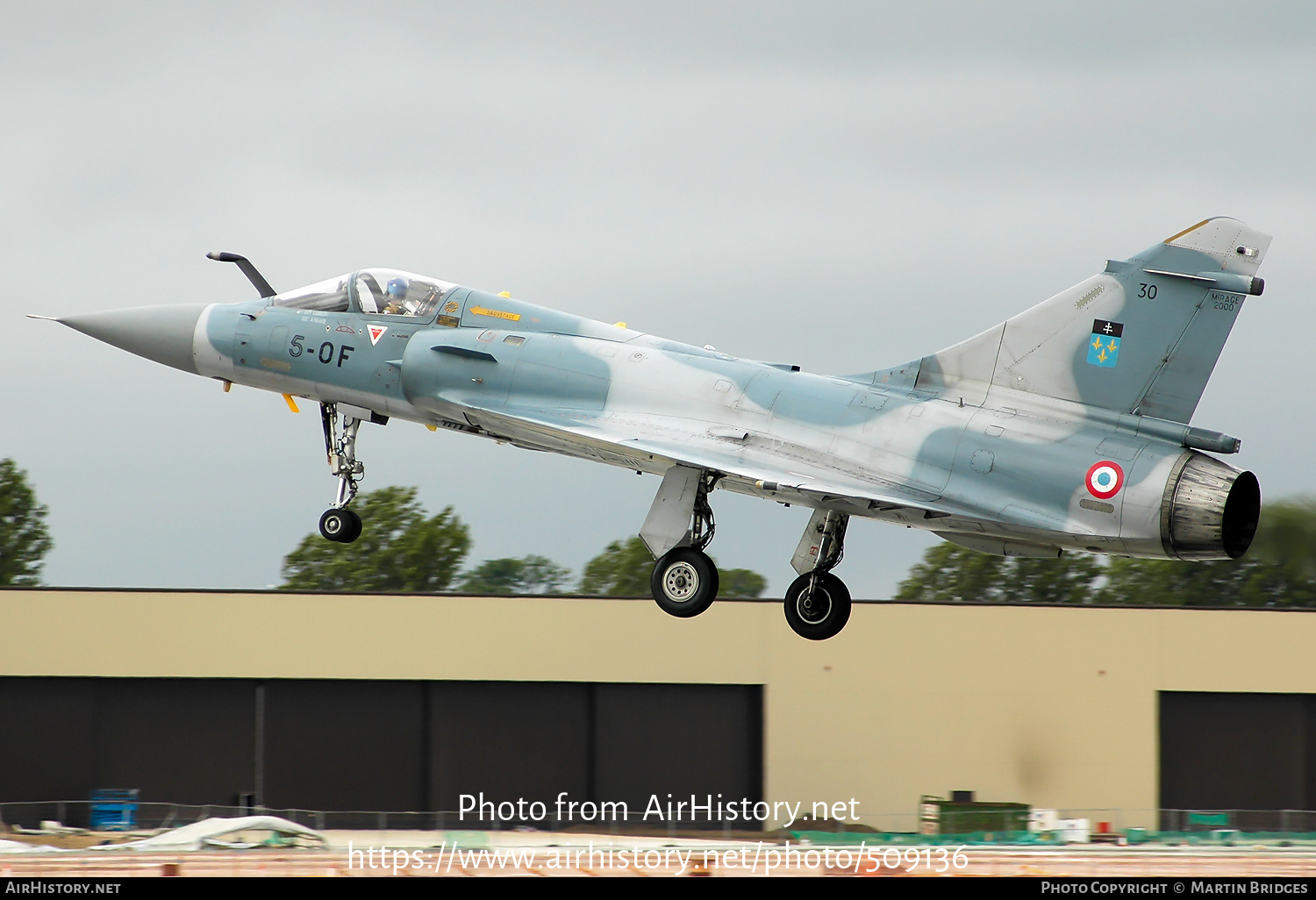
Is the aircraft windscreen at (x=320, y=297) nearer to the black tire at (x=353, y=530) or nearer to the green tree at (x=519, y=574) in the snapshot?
the black tire at (x=353, y=530)

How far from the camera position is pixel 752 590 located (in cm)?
6116

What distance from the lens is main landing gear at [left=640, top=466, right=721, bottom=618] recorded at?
16641mm

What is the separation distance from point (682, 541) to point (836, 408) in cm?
219

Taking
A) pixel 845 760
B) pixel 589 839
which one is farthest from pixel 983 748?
pixel 589 839

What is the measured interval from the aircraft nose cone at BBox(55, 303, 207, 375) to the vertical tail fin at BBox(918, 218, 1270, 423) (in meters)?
9.94

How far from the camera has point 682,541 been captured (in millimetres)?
16859

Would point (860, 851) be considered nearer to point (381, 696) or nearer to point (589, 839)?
point (589, 839)

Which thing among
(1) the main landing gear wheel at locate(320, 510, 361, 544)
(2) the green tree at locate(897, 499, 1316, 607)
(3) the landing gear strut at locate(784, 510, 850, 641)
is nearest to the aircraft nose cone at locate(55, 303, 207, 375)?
(1) the main landing gear wheel at locate(320, 510, 361, 544)

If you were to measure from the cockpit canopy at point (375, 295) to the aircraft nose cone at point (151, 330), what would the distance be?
1.26 m

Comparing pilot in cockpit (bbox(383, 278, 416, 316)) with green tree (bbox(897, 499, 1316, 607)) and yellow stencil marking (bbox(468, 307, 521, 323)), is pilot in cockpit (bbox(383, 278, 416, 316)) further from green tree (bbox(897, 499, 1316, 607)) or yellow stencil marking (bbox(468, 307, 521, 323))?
green tree (bbox(897, 499, 1316, 607))

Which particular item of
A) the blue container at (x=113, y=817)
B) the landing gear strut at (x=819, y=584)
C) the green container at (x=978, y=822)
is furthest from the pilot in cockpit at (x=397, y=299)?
the green container at (x=978, y=822)

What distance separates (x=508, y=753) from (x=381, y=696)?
2580mm

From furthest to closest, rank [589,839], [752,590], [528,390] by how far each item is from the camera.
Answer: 1. [752,590]
2. [589,839]
3. [528,390]

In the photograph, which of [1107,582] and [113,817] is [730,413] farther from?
[1107,582]
